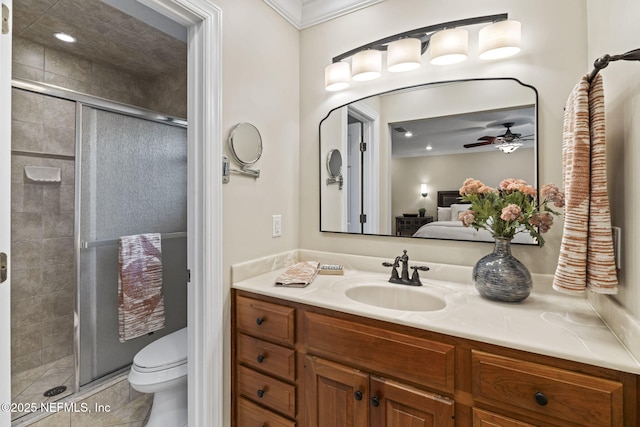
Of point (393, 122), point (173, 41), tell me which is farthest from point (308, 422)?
point (173, 41)

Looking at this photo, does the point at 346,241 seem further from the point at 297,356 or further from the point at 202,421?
the point at 202,421

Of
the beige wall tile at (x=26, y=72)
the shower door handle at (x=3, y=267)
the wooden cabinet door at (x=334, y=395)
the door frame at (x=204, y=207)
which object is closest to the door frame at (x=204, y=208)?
the door frame at (x=204, y=207)

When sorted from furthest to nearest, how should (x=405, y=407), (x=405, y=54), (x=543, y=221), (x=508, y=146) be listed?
(x=405, y=54)
(x=508, y=146)
(x=543, y=221)
(x=405, y=407)

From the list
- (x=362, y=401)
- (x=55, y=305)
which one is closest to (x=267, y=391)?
(x=362, y=401)

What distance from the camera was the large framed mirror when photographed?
1.32 m

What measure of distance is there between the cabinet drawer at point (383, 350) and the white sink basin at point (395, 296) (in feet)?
0.81

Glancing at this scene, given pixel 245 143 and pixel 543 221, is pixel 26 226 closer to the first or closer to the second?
pixel 245 143

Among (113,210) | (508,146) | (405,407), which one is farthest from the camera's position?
Result: (113,210)

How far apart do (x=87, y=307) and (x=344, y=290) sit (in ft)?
6.26

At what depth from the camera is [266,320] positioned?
129 centimetres

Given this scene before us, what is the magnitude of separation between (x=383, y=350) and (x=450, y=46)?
1395 mm

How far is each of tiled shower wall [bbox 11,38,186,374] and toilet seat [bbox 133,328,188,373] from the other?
0.89 metres

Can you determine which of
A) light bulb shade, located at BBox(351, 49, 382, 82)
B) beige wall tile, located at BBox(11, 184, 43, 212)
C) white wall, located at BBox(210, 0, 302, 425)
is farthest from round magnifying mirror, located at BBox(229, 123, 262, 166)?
beige wall tile, located at BBox(11, 184, 43, 212)

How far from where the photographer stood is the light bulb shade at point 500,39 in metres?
1.24
